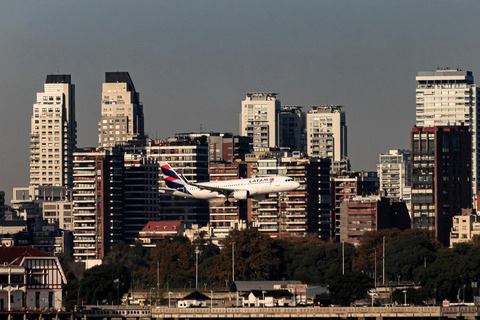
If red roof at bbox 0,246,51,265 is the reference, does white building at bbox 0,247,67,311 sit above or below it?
below

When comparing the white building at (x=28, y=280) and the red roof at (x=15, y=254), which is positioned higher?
the red roof at (x=15, y=254)

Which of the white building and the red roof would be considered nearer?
the white building

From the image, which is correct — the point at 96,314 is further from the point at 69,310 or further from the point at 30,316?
the point at 30,316

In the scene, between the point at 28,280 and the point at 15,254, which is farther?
the point at 15,254

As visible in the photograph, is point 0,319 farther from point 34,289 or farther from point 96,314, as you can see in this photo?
point 96,314

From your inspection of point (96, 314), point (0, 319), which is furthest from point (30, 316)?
point (96, 314)

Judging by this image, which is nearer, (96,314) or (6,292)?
(6,292)

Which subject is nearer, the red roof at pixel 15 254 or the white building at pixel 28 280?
the white building at pixel 28 280

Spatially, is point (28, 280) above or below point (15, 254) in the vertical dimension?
below
